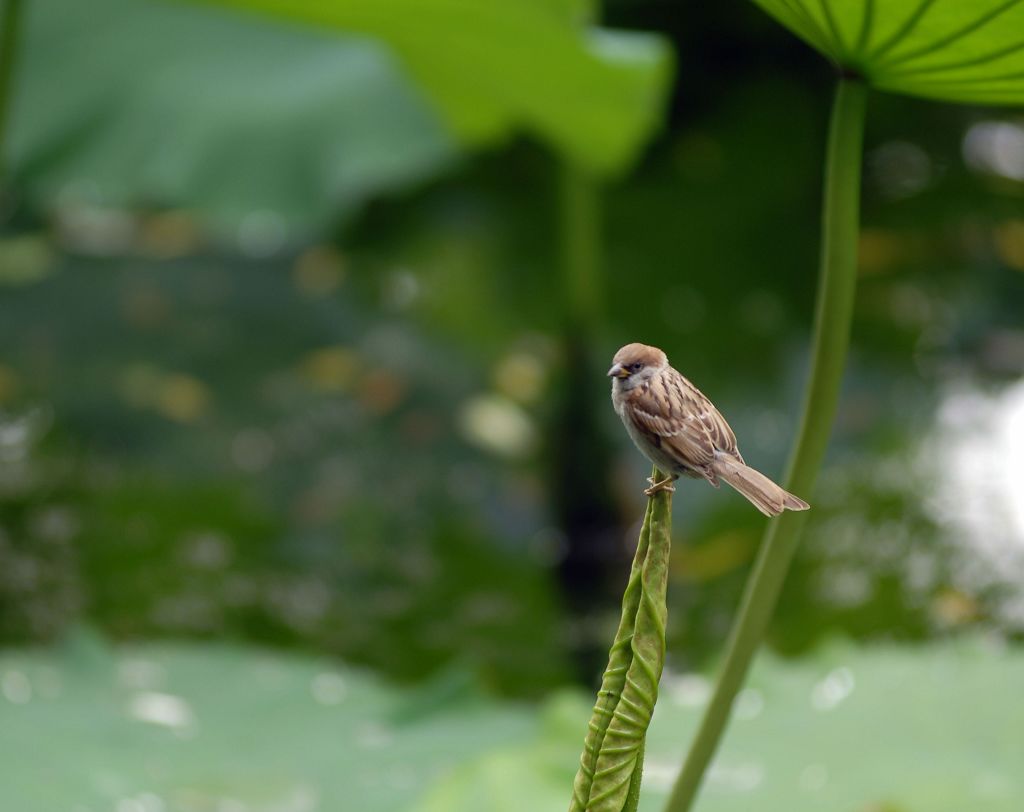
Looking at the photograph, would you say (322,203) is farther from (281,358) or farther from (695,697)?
(695,697)

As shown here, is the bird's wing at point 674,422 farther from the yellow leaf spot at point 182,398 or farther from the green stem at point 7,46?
the yellow leaf spot at point 182,398

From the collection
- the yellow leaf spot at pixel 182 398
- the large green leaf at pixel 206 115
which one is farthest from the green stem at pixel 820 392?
the large green leaf at pixel 206 115

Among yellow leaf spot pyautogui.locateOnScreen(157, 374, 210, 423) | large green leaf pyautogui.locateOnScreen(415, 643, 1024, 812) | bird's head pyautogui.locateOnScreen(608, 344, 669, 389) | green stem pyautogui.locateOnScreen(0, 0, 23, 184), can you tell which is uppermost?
yellow leaf spot pyautogui.locateOnScreen(157, 374, 210, 423)

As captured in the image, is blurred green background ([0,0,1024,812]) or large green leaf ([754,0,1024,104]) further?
blurred green background ([0,0,1024,812])

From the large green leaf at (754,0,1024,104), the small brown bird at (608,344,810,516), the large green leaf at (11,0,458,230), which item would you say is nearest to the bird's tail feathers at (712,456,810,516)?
the small brown bird at (608,344,810,516)

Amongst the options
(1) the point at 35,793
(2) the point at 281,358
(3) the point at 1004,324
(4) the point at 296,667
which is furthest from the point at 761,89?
(1) the point at 35,793

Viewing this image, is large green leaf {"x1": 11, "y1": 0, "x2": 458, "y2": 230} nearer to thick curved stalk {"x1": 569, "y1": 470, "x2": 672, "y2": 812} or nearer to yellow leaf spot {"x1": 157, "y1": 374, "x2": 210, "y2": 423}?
yellow leaf spot {"x1": 157, "y1": 374, "x2": 210, "y2": 423}

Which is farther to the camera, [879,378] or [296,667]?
[879,378]
